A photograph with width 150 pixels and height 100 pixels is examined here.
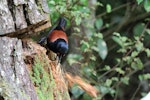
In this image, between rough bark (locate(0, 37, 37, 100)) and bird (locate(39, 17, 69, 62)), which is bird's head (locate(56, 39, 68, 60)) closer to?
bird (locate(39, 17, 69, 62))

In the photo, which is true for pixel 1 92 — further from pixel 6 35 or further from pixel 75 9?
pixel 75 9

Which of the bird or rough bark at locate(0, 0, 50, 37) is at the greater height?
rough bark at locate(0, 0, 50, 37)

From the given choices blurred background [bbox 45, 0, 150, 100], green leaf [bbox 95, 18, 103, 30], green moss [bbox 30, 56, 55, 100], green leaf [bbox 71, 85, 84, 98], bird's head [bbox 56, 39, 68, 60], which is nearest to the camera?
green moss [bbox 30, 56, 55, 100]

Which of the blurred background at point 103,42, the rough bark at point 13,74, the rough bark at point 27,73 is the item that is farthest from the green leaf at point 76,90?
the rough bark at point 13,74

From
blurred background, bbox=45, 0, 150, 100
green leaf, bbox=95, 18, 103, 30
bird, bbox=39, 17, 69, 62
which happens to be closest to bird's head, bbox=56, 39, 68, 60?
bird, bbox=39, 17, 69, 62

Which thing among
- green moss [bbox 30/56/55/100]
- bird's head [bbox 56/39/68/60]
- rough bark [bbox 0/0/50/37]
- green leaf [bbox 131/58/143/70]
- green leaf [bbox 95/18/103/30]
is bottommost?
green leaf [bbox 131/58/143/70]

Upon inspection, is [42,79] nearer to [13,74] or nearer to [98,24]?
[13,74]

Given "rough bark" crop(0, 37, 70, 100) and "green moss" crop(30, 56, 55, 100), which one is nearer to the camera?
"rough bark" crop(0, 37, 70, 100)
